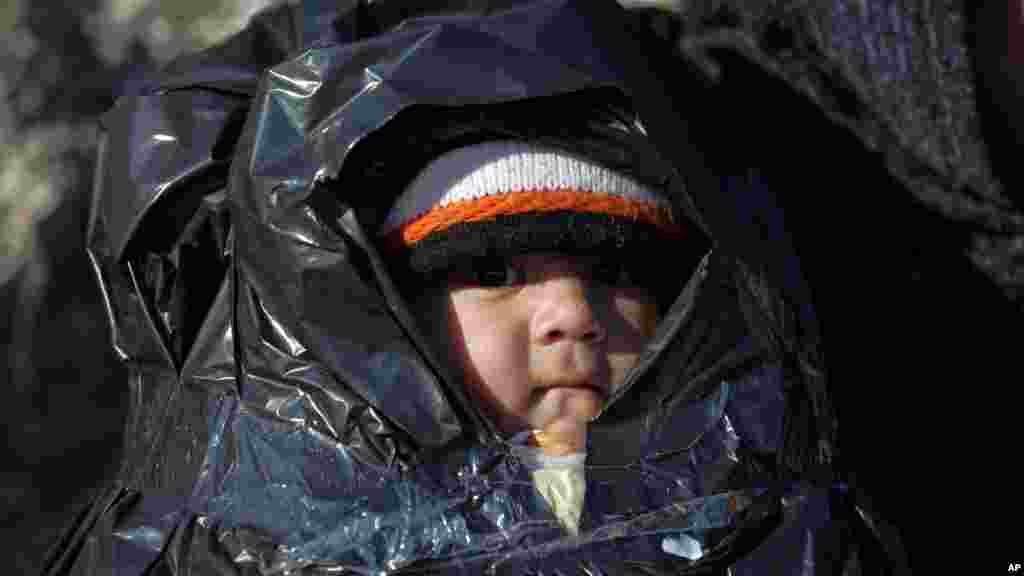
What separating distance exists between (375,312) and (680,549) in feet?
1.50

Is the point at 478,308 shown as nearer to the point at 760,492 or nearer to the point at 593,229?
the point at 593,229

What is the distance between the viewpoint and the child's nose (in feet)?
5.34

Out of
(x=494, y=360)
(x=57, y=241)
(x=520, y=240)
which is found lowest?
(x=57, y=241)

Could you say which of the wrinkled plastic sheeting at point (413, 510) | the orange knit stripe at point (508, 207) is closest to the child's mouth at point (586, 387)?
the wrinkled plastic sheeting at point (413, 510)

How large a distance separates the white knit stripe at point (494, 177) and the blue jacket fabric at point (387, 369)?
0.05m

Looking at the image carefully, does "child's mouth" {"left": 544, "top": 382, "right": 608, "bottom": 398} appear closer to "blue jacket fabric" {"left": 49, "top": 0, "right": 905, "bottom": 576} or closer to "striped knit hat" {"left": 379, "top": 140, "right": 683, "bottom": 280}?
"blue jacket fabric" {"left": 49, "top": 0, "right": 905, "bottom": 576}

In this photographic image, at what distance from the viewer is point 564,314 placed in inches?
64.1

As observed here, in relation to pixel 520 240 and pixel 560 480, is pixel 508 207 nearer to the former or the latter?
pixel 520 240

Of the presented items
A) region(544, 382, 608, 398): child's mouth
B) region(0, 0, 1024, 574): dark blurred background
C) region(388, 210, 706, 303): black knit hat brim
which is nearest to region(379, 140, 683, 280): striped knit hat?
region(388, 210, 706, 303): black knit hat brim

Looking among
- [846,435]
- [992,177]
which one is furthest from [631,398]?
[992,177]

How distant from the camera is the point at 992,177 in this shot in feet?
6.98

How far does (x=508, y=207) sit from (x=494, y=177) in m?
0.04

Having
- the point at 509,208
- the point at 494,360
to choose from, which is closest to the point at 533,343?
the point at 494,360

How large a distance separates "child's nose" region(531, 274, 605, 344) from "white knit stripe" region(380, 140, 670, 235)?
0.41 ft
